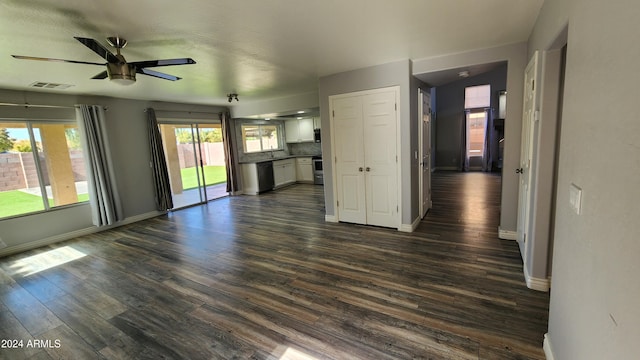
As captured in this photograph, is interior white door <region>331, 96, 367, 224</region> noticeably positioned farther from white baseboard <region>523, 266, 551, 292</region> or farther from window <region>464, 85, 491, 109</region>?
window <region>464, 85, 491, 109</region>

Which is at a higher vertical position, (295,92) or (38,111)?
(295,92)

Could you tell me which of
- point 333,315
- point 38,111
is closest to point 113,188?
point 38,111

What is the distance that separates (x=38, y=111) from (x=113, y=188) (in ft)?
5.34

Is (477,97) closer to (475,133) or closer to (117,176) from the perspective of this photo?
(475,133)

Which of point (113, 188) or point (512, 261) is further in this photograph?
point (113, 188)

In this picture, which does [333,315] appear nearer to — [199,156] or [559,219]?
[559,219]

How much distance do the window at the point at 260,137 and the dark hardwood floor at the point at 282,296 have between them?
4.20 metres

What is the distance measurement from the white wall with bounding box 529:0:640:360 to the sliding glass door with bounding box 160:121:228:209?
686cm

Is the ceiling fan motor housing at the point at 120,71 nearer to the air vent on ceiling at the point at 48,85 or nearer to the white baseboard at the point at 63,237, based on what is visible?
the air vent on ceiling at the point at 48,85

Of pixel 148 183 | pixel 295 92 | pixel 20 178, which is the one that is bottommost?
pixel 148 183

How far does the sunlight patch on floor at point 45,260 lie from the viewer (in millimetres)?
3531

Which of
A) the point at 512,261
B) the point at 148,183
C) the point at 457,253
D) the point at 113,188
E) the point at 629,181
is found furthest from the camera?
the point at 148,183

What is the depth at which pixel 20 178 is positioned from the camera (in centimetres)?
427

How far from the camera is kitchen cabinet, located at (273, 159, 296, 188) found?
815cm
